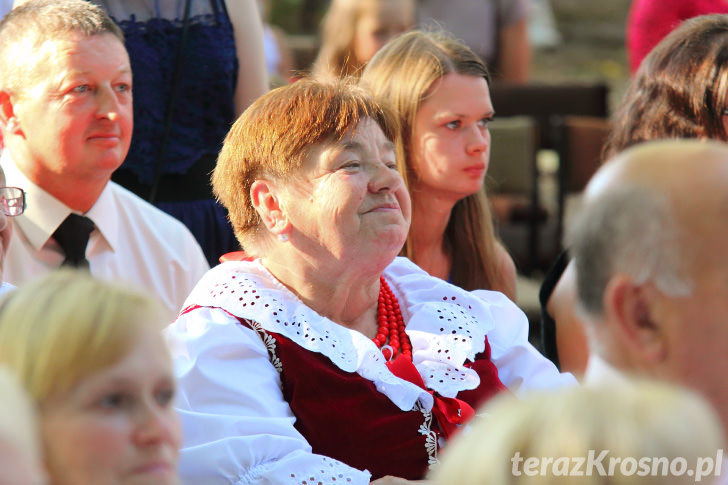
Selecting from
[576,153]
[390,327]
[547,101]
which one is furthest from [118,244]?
[547,101]

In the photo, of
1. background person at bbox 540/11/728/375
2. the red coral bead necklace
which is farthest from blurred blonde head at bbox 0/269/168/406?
background person at bbox 540/11/728/375

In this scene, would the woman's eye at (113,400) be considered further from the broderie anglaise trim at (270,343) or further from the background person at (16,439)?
the broderie anglaise trim at (270,343)

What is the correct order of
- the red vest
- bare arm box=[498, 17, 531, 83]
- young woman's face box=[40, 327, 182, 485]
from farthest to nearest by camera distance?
bare arm box=[498, 17, 531, 83] < the red vest < young woman's face box=[40, 327, 182, 485]

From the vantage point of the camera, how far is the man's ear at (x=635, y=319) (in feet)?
5.23

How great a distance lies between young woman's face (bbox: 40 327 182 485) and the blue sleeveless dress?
179cm

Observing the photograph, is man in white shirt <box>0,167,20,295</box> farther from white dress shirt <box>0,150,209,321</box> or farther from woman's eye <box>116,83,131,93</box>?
woman's eye <box>116,83,131,93</box>

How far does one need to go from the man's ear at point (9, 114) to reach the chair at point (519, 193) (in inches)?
125

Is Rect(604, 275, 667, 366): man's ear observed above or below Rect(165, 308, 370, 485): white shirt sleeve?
above

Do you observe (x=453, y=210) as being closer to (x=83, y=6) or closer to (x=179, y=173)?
(x=179, y=173)

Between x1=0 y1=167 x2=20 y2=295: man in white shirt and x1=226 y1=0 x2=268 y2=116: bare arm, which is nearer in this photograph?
x1=0 y1=167 x2=20 y2=295: man in white shirt

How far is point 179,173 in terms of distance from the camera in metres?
3.21

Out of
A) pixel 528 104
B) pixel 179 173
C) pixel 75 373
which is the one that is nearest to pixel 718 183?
pixel 75 373

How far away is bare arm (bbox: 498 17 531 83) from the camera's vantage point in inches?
228

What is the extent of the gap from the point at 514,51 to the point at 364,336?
3.86m
